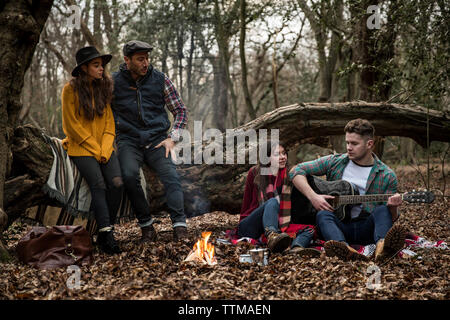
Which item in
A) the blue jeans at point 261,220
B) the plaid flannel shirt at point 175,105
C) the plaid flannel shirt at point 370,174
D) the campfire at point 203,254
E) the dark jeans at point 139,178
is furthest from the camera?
the plaid flannel shirt at point 175,105

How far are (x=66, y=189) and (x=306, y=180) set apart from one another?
8.42ft

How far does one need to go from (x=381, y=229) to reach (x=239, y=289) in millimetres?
1660

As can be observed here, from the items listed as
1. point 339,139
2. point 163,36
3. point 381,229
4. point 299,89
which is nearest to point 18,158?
point 381,229

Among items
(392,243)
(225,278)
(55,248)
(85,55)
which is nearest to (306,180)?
(392,243)

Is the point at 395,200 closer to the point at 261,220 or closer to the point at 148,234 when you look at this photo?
the point at 261,220

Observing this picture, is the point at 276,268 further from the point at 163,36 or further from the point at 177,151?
the point at 163,36

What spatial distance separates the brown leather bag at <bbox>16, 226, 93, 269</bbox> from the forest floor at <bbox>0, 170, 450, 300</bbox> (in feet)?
0.32

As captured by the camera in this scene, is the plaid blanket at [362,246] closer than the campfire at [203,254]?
No

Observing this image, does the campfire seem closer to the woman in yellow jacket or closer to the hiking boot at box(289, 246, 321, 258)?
the hiking boot at box(289, 246, 321, 258)

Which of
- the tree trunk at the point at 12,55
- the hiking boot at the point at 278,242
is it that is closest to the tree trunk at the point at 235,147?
the tree trunk at the point at 12,55

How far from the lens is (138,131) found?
4.90 m

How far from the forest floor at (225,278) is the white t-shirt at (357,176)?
0.67m

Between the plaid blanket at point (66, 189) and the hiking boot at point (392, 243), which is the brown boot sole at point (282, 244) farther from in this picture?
the plaid blanket at point (66, 189)

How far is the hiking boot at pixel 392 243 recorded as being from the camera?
371 cm
